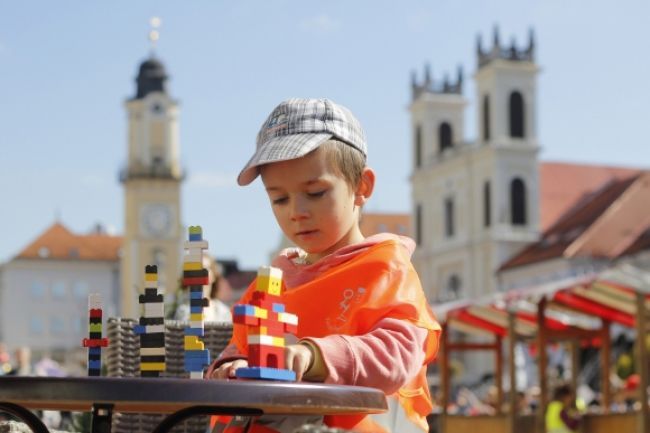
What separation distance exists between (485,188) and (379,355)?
5755cm

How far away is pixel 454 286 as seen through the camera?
61156 mm

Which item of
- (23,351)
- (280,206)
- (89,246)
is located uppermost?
(89,246)

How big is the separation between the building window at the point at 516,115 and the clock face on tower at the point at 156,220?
94.6ft

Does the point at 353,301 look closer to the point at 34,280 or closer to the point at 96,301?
the point at 96,301

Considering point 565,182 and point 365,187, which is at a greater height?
point 565,182

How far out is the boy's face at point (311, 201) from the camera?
7.45 feet

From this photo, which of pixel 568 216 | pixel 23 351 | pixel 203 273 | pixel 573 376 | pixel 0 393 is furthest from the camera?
pixel 568 216

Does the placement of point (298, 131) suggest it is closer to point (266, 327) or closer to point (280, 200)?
point (280, 200)

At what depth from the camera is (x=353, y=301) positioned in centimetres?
226

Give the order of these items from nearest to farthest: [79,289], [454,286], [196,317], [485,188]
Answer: [196,317] → [485,188] → [454,286] → [79,289]

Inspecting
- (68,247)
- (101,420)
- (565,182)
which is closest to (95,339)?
(101,420)

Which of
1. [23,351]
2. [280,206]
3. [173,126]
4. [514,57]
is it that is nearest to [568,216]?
[514,57]

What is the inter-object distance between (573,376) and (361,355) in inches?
554

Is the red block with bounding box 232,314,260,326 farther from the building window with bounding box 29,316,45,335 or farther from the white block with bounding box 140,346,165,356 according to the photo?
the building window with bounding box 29,316,45,335
